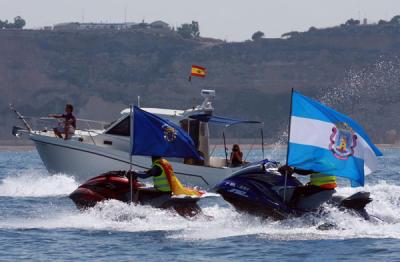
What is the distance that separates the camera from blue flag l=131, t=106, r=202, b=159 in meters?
22.1

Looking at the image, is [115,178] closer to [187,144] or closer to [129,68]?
[187,144]

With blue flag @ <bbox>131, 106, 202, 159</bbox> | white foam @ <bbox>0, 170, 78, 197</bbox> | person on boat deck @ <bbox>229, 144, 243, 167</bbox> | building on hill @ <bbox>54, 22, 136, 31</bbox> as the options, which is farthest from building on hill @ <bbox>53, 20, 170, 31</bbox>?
blue flag @ <bbox>131, 106, 202, 159</bbox>

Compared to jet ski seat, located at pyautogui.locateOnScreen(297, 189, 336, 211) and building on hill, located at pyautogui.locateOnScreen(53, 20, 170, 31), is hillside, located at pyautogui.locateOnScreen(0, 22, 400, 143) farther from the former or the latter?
jet ski seat, located at pyautogui.locateOnScreen(297, 189, 336, 211)

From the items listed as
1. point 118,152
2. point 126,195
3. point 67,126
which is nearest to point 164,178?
point 126,195

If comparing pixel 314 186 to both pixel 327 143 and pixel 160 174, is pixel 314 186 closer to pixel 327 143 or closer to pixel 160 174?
pixel 327 143

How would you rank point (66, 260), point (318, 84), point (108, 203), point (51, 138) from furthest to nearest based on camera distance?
1. point (318, 84)
2. point (51, 138)
3. point (108, 203)
4. point (66, 260)

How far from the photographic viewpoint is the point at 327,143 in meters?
20.5

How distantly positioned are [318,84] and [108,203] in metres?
129

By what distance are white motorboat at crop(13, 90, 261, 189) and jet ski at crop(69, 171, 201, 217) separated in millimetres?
8971

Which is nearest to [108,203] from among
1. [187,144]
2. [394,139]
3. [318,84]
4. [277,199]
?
[187,144]

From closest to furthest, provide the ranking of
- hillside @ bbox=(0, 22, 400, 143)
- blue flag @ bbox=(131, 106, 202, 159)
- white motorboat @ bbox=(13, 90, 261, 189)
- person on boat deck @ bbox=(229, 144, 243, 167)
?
1. blue flag @ bbox=(131, 106, 202, 159)
2. white motorboat @ bbox=(13, 90, 261, 189)
3. person on boat deck @ bbox=(229, 144, 243, 167)
4. hillside @ bbox=(0, 22, 400, 143)

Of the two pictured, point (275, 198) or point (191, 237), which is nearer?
point (191, 237)

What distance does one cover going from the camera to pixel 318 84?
491 feet

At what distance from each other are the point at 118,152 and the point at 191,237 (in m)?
11.9
